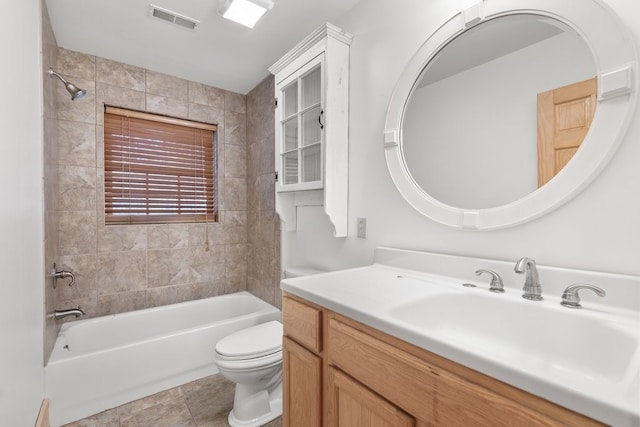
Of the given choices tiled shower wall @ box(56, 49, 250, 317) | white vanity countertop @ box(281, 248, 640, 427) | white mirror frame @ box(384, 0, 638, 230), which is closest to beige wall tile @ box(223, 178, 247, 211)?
tiled shower wall @ box(56, 49, 250, 317)

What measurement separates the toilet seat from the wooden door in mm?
1516

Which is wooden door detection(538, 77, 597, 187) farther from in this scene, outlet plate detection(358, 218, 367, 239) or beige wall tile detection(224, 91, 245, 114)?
beige wall tile detection(224, 91, 245, 114)

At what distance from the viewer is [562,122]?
0.97 metres

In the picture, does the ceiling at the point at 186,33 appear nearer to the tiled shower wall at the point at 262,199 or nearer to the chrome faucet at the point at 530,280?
the tiled shower wall at the point at 262,199

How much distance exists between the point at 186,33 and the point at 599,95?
7.55 ft

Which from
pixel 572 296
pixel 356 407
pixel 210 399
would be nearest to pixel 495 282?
pixel 572 296

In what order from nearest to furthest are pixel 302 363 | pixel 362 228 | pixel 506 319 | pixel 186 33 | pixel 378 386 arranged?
pixel 378 386 → pixel 506 319 → pixel 302 363 → pixel 362 228 → pixel 186 33

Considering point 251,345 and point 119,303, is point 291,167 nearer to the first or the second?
point 251,345

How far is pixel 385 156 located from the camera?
1515 millimetres

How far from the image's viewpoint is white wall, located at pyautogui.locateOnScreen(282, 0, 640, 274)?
86 cm

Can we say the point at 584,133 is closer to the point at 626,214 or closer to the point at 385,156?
the point at 626,214

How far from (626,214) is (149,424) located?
2.38 m

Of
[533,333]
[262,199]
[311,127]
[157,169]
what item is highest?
[311,127]

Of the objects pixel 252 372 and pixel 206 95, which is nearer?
pixel 252 372
